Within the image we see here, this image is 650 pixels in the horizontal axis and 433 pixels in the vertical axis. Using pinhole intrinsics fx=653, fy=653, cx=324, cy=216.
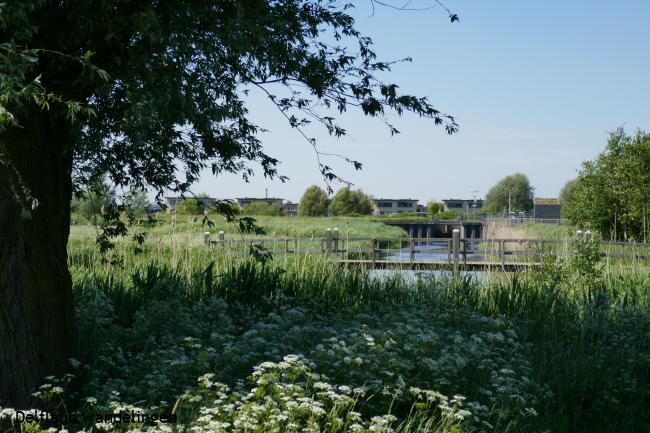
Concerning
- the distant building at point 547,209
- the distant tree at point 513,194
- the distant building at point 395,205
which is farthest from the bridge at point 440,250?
the distant building at point 395,205

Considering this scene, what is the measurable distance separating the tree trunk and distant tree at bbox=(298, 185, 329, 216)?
189 feet

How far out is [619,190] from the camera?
28.1m

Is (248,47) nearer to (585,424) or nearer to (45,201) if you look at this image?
(45,201)

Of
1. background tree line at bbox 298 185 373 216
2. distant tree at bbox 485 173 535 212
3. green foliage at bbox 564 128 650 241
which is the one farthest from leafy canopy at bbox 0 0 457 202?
distant tree at bbox 485 173 535 212

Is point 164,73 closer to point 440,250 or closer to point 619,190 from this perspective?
point 440,250

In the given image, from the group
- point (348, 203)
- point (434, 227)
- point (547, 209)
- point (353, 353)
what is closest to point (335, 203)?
point (348, 203)

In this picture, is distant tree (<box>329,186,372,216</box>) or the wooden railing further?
Result: distant tree (<box>329,186,372,216</box>)

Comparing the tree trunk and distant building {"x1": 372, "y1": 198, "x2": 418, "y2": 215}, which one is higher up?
distant building {"x1": 372, "y1": 198, "x2": 418, "y2": 215}

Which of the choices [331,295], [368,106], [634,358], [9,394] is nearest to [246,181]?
[368,106]

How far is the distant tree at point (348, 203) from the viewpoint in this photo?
225 feet

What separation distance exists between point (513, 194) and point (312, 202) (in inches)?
1308

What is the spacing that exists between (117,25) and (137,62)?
1.01 feet

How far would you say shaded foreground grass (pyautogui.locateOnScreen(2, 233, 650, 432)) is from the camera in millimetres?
4496

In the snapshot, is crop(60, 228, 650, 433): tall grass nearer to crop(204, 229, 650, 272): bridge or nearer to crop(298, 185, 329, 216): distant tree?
crop(204, 229, 650, 272): bridge
